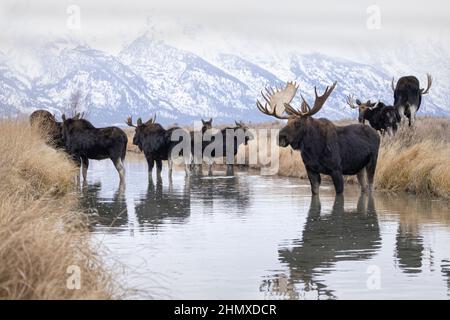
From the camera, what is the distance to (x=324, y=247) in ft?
42.9

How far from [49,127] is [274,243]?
15.2m

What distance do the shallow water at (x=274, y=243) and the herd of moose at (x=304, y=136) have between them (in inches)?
29.5

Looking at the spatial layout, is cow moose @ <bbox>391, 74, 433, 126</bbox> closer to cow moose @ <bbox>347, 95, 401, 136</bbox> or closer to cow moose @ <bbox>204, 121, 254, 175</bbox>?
cow moose @ <bbox>347, 95, 401, 136</bbox>

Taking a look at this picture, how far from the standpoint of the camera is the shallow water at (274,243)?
33.1ft

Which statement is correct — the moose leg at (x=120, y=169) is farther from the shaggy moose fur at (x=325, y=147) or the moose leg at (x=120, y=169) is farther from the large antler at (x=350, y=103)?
the large antler at (x=350, y=103)

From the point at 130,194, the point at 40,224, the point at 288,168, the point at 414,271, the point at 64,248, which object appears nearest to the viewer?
the point at 64,248

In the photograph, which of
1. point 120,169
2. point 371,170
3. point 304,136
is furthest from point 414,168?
point 120,169

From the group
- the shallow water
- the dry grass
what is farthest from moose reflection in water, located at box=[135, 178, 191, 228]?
the dry grass

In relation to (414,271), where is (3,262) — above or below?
above

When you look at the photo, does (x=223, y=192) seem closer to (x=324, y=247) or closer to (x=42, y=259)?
(x=324, y=247)

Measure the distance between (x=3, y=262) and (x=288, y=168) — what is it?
2122 cm
